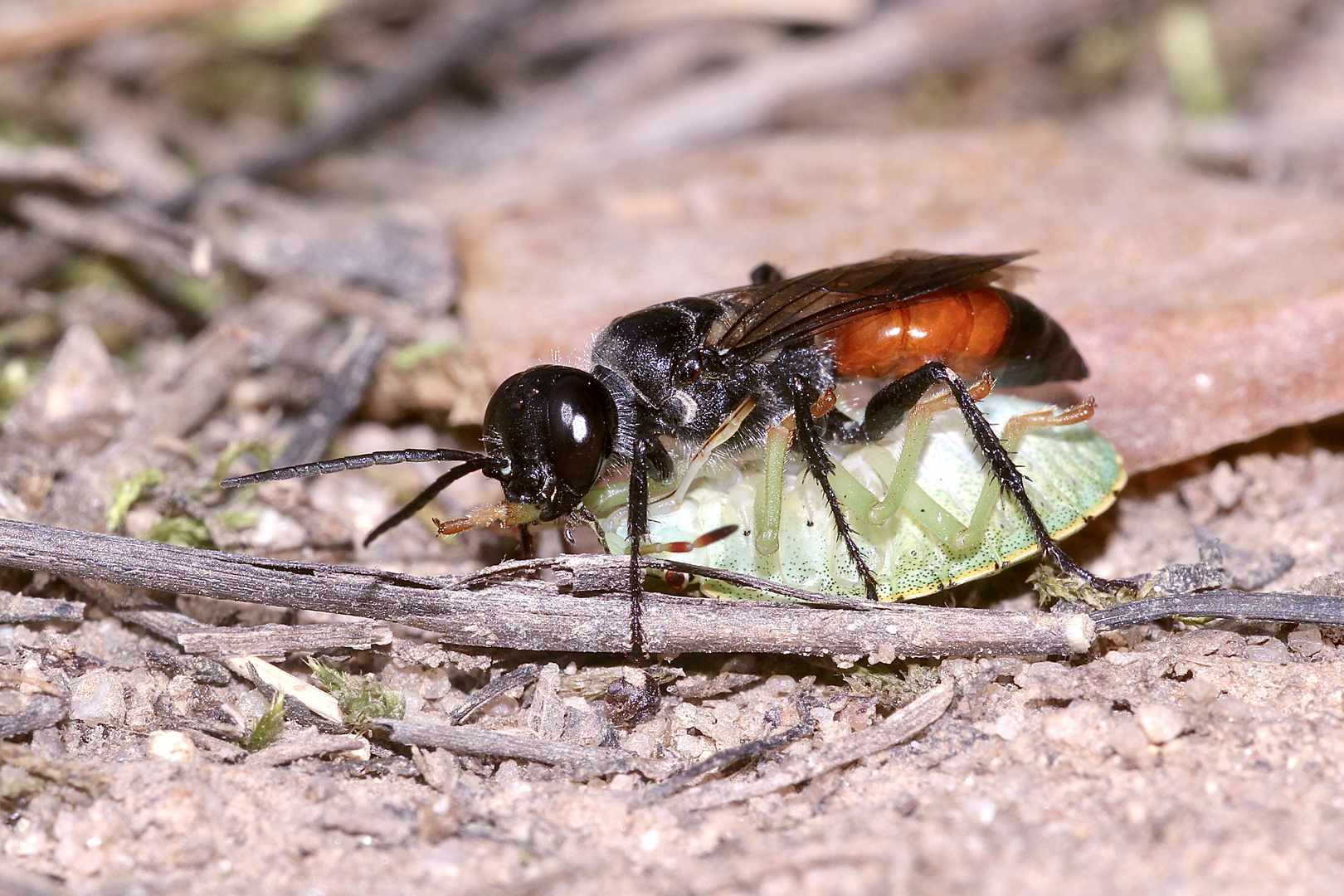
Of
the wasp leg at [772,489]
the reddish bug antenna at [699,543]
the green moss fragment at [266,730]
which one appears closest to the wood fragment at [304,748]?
the green moss fragment at [266,730]

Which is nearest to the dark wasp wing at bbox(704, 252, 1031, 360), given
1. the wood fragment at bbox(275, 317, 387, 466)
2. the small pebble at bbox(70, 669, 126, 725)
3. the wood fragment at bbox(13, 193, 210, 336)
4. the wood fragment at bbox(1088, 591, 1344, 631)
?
the wood fragment at bbox(1088, 591, 1344, 631)

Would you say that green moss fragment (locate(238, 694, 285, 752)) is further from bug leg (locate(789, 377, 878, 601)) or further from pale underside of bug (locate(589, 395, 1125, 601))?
bug leg (locate(789, 377, 878, 601))

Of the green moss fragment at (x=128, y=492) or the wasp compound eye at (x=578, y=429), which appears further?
the green moss fragment at (x=128, y=492)

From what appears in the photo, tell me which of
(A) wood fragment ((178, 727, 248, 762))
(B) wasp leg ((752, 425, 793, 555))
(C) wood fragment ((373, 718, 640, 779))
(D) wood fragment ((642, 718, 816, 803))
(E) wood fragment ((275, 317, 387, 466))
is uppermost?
(E) wood fragment ((275, 317, 387, 466))

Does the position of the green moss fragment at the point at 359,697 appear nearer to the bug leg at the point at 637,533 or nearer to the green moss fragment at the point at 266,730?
the green moss fragment at the point at 266,730

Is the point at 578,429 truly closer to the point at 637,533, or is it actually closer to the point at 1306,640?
the point at 637,533

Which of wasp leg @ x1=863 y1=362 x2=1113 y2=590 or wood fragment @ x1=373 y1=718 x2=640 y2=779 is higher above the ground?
wasp leg @ x1=863 y1=362 x2=1113 y2=590
